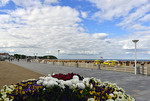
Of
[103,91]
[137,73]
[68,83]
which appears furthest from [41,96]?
[137,73]

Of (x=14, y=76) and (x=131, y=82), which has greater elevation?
(x=131, y=82)

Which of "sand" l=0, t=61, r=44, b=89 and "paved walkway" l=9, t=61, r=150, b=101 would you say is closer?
"paved walkway" l=9, t=61, r=150, b=101

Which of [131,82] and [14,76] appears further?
[14,76]

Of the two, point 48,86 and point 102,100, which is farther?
point 48,86

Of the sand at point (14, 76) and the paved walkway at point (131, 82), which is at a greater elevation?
the paved walkway at point (131, 82)

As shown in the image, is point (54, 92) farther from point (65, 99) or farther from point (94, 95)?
point (94, 95)

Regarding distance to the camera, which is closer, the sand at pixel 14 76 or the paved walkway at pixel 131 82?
the paved walkway at pixel 131 82

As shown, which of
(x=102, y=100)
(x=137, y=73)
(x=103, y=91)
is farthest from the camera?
(x=137, y=73)

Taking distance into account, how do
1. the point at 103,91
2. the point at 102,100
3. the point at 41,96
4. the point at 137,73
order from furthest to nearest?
1. the point at 137,73
2. the point at 103,91
3. the point at 41,96
4. the point at 102,100

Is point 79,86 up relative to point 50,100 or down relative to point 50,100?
up

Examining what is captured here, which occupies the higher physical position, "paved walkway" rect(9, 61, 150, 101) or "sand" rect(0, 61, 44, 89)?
"paved walkway" rect(9, 61, 150, 101)

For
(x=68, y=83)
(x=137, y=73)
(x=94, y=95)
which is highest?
(x=68, y=83)

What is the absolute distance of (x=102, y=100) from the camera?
277 cm

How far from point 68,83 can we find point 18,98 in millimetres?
1235
